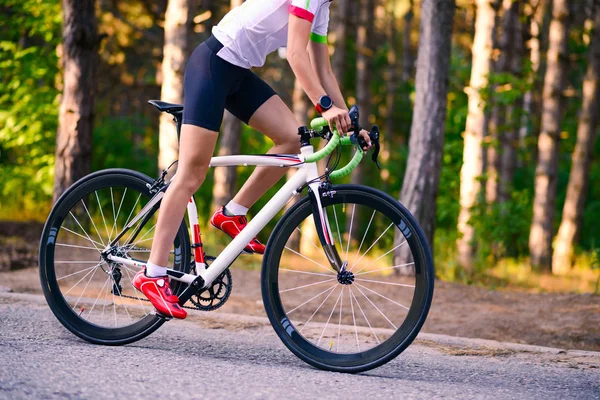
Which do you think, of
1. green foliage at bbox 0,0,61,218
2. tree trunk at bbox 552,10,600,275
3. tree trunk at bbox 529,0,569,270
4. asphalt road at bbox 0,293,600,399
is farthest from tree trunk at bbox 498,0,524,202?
asphalt road at bbox 0,293,600,399

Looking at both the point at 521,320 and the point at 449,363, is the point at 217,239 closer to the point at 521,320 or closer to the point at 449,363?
the point at 521,320

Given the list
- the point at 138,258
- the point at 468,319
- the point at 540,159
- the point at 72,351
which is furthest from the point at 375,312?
the point at 540,159

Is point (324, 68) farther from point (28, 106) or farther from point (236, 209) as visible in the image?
point (28, 106)

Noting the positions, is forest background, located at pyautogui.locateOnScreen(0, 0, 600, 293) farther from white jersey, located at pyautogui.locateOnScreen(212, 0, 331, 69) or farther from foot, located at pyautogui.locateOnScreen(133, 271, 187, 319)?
foot, located at pyautogui.locateOnScreen(133, 271, 187, 319)

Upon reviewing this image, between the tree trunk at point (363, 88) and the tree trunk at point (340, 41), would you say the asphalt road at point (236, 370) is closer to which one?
the tree trunk at point (340, 41)

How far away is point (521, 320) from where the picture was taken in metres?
6.75

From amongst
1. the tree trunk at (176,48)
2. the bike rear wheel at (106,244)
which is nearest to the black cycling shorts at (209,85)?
the bike rear wheel at (106,244)

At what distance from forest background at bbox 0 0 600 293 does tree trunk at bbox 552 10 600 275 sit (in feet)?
0.09

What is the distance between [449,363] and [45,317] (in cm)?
250

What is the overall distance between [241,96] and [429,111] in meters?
4.69

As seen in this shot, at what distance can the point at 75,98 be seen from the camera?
32.4 ft

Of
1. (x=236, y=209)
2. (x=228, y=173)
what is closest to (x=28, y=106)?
(x=228, y=173)

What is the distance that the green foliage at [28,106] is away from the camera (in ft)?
36.2

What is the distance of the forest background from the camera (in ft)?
32.2
